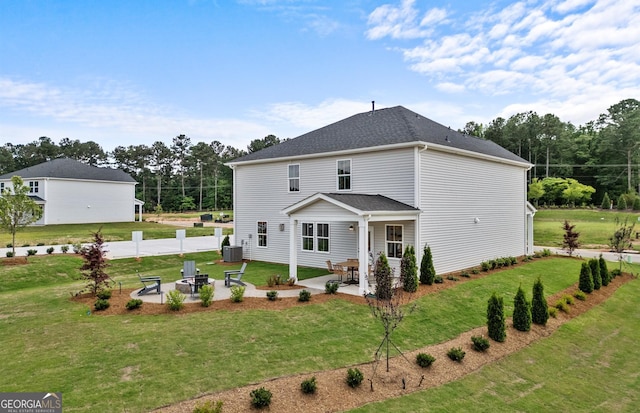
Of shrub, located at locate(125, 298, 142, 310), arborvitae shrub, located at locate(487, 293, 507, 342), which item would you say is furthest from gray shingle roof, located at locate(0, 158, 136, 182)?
arborvitae shrub, located at locate(487, 293, 507, 342)

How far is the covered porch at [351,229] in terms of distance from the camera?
41.7ft

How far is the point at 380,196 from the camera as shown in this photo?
15602 millimetres

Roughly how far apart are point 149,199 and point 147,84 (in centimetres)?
5369

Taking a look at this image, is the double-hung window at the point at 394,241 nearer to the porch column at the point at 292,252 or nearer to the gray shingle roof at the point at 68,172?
the porch column at the point at 292,252

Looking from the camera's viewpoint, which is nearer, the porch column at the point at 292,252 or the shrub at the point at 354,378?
the shrub at the point at 354,378

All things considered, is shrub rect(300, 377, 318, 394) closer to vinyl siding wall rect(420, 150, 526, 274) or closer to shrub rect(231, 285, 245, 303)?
shrub rect(231, 285, 245, 303)

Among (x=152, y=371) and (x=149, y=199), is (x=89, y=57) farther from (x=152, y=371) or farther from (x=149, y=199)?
(x=149, y=199)

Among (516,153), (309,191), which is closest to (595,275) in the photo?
(309,191)

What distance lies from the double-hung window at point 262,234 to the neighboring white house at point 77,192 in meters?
29.8

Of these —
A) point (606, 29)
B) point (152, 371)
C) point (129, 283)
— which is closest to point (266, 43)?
point (129, 283)

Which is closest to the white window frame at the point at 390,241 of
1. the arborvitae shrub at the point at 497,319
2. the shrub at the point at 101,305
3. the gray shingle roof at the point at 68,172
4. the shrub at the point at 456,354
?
the arborvitae shrub at the point at 497,319

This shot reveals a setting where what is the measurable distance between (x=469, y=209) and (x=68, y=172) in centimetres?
4215

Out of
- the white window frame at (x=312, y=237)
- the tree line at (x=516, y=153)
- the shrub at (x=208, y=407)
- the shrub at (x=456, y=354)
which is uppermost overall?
the tree line at (x=516, y=153)

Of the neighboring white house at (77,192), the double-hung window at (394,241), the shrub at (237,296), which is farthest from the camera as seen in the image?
the neighboring white house at (77,192)
